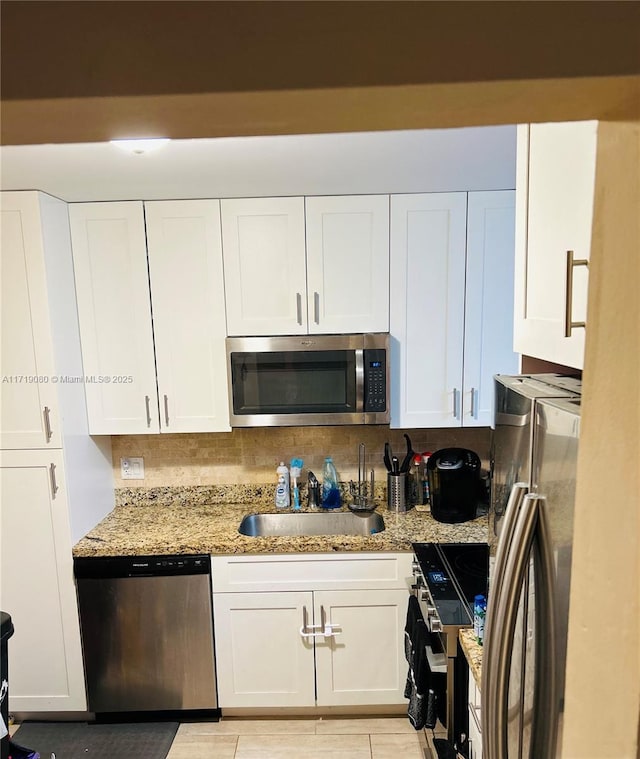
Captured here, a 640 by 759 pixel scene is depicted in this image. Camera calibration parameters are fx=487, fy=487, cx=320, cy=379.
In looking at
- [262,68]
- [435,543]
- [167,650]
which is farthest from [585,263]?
[167,650]

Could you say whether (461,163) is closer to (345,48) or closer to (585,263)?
(585,263)

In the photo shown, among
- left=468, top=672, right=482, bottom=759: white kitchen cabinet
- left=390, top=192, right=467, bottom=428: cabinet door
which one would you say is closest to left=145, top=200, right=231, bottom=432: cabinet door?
left=390, top=192, right=467, bottom=428: cabinet door

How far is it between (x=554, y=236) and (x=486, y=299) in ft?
4.84

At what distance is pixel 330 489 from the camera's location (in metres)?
2.50

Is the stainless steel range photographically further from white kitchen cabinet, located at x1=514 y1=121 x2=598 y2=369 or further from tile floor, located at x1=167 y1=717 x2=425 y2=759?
white kitchen cabinet, located at x1=514 y1=121 x2=598 y2=369

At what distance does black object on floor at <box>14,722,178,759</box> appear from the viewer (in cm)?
210

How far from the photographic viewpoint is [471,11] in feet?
1.29

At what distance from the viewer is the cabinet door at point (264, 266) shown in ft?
7.15

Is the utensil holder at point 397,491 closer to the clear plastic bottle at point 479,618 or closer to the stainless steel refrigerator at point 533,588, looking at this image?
the clear plastic bottle at point 479,618

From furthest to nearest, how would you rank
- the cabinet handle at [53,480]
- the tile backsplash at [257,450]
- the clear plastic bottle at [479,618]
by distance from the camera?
the tile backsplash at [257,450] → the cabinet handle at [53,480] → the clear plastic bottle at [479,618]

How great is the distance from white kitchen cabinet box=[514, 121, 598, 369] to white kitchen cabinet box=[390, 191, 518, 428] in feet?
4.07

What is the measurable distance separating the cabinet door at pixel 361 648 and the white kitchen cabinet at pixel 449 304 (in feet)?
2.64

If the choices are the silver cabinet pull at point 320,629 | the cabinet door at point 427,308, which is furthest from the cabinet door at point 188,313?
the silver cabinet pull at point 320,629

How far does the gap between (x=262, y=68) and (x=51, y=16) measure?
173 millimetres
